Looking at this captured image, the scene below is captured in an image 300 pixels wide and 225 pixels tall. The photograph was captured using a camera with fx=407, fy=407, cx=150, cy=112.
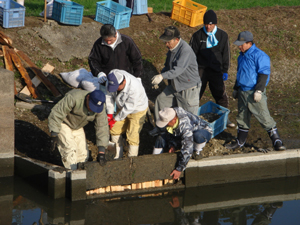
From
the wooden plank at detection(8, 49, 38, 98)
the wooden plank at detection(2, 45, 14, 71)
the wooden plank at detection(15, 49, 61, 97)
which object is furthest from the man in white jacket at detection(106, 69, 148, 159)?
the wooden plank at detection(2, 45, 14, 71)

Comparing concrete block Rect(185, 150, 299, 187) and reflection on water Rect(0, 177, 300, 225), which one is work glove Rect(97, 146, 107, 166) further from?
concrete block Rect(185, 150, 299, 187)

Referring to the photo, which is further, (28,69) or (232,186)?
(28,69)

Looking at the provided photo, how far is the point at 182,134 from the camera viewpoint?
5.60 meters

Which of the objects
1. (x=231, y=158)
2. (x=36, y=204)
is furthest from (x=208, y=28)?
(x=36, y=204)

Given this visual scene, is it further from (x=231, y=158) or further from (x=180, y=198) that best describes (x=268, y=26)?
(x=180, y=198)

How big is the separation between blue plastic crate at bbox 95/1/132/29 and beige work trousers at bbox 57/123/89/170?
15.0ft

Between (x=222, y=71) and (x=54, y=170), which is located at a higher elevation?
(x=222, y=71)

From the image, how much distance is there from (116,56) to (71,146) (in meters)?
1.66

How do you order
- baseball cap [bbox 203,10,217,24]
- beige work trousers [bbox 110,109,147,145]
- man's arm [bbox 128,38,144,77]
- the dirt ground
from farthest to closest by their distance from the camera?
baseball cap [bbox 203,10,217,24] < the dirt ground < man's arm [bbox 128,38,144,77] < beige work trousers [bbox 110,109,147,145]

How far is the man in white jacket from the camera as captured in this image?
552 centimetres

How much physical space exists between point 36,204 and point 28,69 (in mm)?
3595

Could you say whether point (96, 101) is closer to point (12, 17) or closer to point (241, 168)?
point (241, 168)

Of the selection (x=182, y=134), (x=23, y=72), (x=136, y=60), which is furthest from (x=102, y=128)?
(x=23, y=72)

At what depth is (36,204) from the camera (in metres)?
5.53
